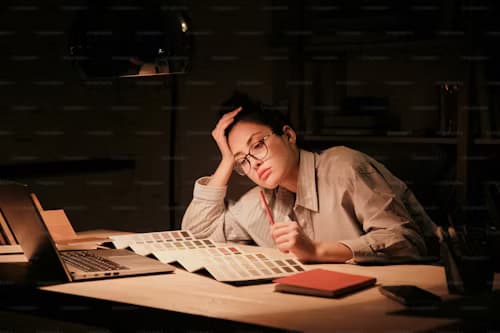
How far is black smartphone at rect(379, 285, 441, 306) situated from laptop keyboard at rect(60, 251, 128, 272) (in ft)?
2.33

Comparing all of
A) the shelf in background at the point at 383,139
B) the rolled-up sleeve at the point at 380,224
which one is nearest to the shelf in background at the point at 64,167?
the shelf in background at the point at 383,139

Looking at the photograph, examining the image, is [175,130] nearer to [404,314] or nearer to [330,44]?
[330,44]

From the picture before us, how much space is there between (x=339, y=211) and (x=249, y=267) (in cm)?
60

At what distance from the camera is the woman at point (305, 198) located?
7.09 ft

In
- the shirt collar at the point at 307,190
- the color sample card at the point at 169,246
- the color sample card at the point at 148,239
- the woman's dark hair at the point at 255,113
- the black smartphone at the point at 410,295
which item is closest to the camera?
the black smartphone at the point at 410,295

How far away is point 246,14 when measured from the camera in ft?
14.0

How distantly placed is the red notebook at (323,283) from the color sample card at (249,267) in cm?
9

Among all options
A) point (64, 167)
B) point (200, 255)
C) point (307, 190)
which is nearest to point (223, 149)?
point (307, 190)

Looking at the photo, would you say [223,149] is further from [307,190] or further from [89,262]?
[89,262]

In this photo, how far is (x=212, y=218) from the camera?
8.66 ft

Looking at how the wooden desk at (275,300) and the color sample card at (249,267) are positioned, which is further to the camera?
the color sample card at (249,267)

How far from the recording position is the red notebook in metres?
1.62

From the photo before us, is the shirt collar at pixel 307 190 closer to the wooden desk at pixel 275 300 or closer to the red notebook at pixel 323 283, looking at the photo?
the wooden desk at pixel 275 300

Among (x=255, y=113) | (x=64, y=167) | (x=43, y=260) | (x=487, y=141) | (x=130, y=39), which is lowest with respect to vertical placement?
(x=64, y=167)
